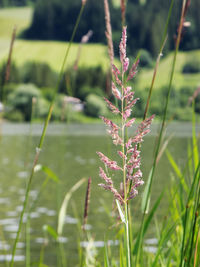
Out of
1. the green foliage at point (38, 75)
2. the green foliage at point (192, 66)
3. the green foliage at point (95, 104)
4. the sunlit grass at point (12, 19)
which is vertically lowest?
the green foliage at point (95, 104)

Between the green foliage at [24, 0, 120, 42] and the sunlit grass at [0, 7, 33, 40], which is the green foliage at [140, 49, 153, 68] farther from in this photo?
the green foliage at [24, 0, 120, 42]

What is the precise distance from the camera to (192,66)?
5059 inches

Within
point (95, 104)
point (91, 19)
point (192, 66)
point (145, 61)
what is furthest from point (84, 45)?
point (145, 61)

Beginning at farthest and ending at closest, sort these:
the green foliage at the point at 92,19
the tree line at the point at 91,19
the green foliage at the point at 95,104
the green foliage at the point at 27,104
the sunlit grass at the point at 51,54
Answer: the tree line at the point at 91,19 < the green foliage at the point at 92,19 < the sunlit grass at the point at 51,54 < the green foliage at the point at 95,104 < the green foliage at the point at 27,104

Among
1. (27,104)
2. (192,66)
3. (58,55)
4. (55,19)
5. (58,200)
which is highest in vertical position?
(55,19)

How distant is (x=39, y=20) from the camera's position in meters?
168

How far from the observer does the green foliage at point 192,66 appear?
12800 cm

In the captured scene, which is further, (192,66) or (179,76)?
(192,66)

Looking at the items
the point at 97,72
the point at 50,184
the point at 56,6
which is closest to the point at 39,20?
the point at 56,6

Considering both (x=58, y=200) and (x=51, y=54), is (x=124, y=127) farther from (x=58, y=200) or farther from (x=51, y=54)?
(x=51, y=54)

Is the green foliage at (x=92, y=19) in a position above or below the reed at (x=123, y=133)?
above

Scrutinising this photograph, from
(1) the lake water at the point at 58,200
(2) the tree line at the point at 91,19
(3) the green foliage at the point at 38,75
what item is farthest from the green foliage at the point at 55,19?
(1) the lake water at the point at 58,200

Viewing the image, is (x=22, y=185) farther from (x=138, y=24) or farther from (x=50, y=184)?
(x=138, y=24)

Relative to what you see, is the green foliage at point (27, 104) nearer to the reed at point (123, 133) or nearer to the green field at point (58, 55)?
the reed at point (123, 133)
